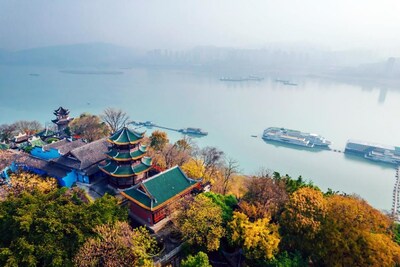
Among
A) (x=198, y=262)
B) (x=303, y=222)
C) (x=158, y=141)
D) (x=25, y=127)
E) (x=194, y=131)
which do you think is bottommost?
(x=194, y=131)

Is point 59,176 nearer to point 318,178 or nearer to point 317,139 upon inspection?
point 318,178

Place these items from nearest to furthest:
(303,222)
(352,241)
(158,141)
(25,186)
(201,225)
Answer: (352,241)
(303,222)
(201,225)
(25,186)
(158,141)

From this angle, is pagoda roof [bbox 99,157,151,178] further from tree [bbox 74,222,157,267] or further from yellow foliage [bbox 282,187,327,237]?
yellow foliage [bbox 282,187,327,237]

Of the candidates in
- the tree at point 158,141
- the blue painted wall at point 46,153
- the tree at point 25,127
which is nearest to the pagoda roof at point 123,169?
the blue painted wall at point 46,153

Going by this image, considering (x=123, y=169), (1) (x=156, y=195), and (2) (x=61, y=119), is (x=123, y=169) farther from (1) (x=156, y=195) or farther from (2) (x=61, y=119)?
(2) (x=61, y=119)

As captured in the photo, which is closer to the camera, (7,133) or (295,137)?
(7,133)

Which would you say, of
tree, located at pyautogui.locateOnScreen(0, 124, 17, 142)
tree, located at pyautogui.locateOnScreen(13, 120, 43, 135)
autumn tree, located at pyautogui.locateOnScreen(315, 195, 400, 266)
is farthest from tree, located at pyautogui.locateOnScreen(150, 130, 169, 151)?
tree, located at pyautogui.locateOnScreen(13, 120, 43, 135)

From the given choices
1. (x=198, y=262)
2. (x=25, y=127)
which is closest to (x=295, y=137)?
(x=198, y=262)
